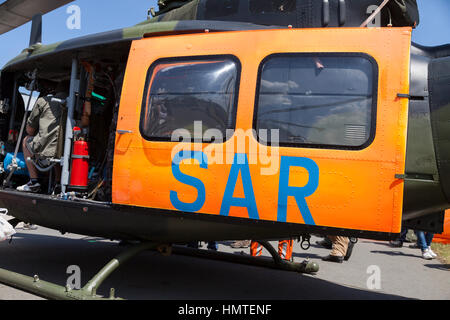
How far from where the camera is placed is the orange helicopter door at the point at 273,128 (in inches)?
127

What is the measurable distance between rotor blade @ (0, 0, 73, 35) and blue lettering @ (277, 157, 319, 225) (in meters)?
14.0

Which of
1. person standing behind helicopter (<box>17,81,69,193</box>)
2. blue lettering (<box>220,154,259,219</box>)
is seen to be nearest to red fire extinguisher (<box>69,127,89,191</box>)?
person standing behind helicopter (<box>17,81,69,193</box>)

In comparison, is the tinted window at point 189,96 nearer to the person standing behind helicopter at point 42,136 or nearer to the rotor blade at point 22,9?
the person standing behind helicopter at point 42,136

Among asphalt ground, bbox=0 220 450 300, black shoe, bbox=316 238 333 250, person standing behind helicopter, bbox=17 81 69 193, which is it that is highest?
person standing behind helicopter, bbox=17 81 69 193

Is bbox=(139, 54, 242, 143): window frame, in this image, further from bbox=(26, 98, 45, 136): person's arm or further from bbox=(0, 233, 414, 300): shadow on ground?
bbox=(26, 98, 45, 136): person's arm

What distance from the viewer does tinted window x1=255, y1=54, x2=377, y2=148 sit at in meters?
3.30

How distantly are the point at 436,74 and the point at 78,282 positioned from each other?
4.31 meters

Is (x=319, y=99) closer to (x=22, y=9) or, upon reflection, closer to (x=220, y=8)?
(x=220, y=8)

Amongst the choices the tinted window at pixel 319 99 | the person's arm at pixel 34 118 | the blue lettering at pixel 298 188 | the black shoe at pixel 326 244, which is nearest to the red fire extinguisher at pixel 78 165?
the person's arm at pixel 34 118

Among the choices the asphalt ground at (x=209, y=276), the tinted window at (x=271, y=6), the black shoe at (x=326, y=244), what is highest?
the tinted window at (x=271, y=6)

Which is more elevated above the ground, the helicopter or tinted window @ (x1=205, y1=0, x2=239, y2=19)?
tinted window @ (x1=205, y1=0, x2=239, y2=19)

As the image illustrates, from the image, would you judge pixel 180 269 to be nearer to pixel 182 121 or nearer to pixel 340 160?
pixel 182 121

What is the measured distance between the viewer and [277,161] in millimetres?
3391

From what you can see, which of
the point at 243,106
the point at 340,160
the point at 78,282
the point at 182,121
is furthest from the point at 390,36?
the point at 78,282
